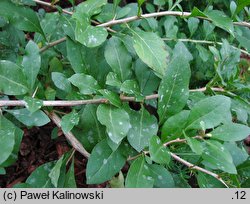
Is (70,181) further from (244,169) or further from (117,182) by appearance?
(244,169)

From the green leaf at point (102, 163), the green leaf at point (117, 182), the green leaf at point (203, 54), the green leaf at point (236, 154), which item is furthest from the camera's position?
the green leaf at point (203, 54)

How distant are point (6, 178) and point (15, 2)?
0.98 metres

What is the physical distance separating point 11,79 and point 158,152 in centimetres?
62

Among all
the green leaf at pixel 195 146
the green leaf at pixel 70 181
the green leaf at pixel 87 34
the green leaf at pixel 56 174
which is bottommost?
the green leaf at pixel 70 181

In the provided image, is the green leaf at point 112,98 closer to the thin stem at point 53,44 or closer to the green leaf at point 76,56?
the green leaf at point 76,56

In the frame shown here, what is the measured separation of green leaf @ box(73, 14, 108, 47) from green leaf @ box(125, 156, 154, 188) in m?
A: 0.48

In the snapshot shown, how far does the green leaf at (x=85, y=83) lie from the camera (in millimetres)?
1235

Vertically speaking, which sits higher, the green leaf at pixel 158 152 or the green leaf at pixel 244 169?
the green leaf at pixel 158 152

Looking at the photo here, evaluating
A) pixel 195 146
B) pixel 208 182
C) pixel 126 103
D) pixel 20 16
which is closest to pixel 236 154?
pixel 208 182

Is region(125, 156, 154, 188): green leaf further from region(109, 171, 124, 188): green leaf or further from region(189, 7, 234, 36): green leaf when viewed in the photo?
region(189, 7, 234, 36): green leaf

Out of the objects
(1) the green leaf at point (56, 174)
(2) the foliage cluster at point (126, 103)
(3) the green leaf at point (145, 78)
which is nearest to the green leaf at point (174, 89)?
(2) the foliage cluster at point (126, 103)

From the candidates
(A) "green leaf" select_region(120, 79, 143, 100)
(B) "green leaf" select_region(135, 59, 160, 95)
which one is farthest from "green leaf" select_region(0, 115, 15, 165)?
(B) "green leaf" select_region(135, 59, 160, 95)

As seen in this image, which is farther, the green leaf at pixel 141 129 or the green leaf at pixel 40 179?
the green leaf at pixel 40 179

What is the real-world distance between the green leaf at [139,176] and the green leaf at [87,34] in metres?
0.48
